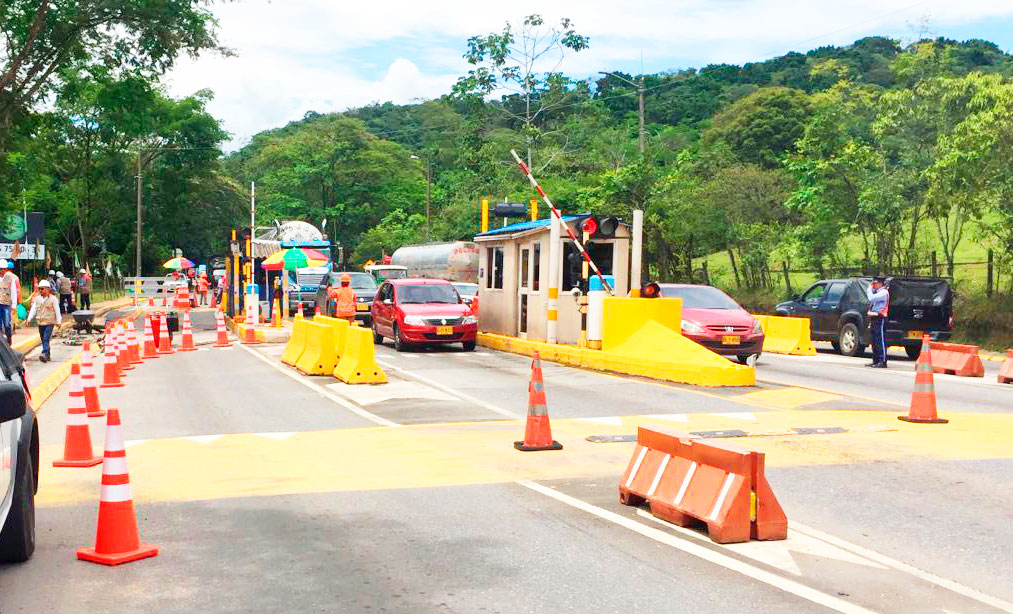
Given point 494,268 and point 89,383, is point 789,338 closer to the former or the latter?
point 494,268

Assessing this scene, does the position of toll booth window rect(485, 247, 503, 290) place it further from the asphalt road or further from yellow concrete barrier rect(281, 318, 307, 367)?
the asphalt road

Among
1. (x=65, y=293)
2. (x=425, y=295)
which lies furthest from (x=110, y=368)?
(x=65, y=293)

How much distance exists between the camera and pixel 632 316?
18391 mm

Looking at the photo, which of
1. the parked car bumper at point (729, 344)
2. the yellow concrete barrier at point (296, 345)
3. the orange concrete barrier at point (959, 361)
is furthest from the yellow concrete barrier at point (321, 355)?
the orange concrete barrier at point (959, 361)

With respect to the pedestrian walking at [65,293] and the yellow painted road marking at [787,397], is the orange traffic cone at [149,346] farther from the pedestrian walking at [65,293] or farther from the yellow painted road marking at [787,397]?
the pedestrian walking at [65,293]

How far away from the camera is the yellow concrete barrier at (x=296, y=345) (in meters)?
20.0

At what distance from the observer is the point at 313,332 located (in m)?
19.0

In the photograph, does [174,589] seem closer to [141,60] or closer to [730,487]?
[730,487]

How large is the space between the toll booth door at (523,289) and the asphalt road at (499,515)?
838cm

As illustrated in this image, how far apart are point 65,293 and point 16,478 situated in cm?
3328

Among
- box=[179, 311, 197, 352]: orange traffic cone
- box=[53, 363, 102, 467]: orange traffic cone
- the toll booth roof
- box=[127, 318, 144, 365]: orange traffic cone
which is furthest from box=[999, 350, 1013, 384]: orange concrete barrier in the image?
box=[179, 311, 197, 352]: orange traffic cone

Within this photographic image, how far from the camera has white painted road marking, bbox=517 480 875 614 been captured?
554cm

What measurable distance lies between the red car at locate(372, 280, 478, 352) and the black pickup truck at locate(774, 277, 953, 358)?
8.48 m

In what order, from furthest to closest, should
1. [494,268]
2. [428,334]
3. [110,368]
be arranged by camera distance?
[494,268]
[428,334]
[110,368]
